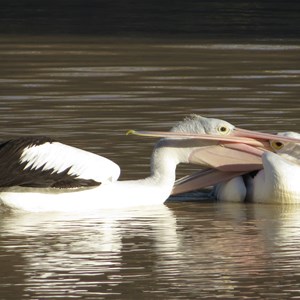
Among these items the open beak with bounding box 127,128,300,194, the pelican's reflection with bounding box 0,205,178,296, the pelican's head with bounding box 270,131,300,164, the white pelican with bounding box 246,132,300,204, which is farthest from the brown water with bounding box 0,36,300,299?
the pelican's head with bounding box 270,131,300,164

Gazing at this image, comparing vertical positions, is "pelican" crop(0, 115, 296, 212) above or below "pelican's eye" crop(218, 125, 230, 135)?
below

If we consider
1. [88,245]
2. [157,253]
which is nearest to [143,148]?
[88,245]

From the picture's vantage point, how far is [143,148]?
9961 mm

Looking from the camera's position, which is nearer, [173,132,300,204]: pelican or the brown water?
the brown water

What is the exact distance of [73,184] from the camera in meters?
8.09

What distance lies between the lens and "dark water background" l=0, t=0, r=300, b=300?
6648 mm

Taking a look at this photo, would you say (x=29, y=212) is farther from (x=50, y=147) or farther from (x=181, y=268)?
(x=181, y=268)

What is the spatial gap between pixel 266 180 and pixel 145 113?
3219 millimetres

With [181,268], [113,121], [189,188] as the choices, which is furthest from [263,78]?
[181,268]

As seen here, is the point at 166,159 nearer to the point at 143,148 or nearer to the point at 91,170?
the point at 91,170

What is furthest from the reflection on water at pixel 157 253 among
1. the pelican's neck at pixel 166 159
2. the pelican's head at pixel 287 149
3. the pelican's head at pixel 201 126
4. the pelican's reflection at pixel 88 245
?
the pelican's head at pixel 201 126

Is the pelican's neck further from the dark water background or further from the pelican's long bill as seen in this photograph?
the dark water background

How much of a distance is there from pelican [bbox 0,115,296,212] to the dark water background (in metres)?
0.10

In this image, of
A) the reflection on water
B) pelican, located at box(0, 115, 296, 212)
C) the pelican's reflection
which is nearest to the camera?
the reflection on water
